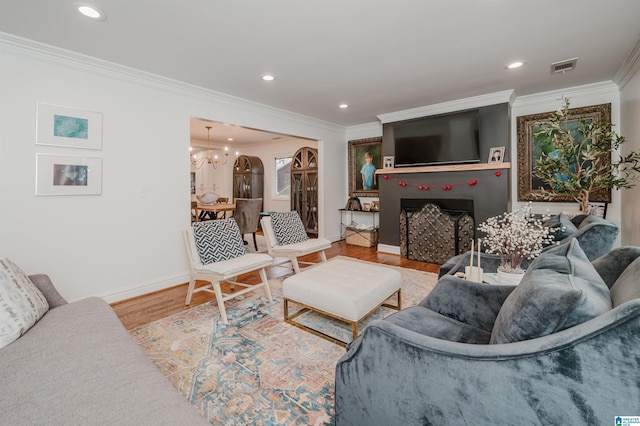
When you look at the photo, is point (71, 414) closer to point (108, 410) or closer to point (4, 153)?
point (108, 410)

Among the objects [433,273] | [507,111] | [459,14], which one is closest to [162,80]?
[459,14]

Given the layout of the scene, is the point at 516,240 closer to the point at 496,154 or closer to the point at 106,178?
the point at 496,154

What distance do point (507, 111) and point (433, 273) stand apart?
2.51 m

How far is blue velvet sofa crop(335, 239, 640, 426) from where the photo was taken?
2.47 feet

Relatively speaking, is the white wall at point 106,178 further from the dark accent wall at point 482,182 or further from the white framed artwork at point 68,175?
the dark accent wall at point 482,182

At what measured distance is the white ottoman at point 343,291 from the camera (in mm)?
2109

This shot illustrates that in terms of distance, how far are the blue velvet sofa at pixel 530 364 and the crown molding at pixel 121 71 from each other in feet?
11.5

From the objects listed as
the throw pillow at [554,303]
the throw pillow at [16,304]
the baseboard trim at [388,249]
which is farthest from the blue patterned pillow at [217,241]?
the baseboard trim at [388,249]

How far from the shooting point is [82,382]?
107 cm

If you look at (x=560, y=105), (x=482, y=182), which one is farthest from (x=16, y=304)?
(x=560, y=105)

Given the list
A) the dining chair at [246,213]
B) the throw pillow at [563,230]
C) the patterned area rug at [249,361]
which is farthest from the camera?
the dining chair at [246,213]

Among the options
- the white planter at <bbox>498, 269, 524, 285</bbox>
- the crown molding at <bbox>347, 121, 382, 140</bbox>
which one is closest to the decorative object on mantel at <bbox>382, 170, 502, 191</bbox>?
the crown molding at <bbox>347, 121, 382, 140</bbox>

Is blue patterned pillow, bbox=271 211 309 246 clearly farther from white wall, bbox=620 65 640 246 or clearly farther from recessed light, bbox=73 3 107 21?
white wall, bbox=620 65 640 246

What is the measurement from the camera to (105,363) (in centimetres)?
120
